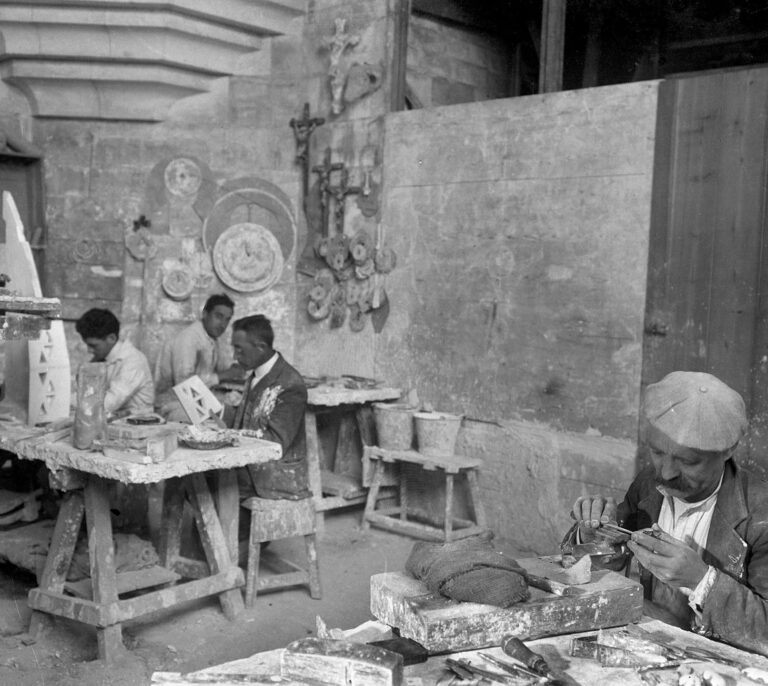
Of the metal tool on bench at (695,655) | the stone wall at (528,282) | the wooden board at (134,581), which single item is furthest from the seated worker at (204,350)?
the metal tool on bench at (695,655)

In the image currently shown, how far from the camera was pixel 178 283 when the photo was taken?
7500 millimetres

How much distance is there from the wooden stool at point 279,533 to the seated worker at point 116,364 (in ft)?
A: 3.94

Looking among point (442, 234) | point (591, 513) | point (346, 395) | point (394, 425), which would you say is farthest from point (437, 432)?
point (591, 513)

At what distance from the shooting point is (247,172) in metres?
7.71

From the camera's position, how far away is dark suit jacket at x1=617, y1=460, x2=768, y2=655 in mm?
2557

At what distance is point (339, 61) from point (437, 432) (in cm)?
304

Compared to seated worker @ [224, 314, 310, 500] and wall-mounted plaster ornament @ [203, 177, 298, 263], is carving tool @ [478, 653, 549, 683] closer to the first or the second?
seated worker @ [224, 314, 310, 500]

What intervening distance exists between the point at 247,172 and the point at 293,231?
60 centimetres

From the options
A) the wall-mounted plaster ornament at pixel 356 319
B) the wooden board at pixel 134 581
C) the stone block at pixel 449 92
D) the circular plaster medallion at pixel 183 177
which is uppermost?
the stone block at pixel 449 92

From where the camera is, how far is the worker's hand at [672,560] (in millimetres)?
2561

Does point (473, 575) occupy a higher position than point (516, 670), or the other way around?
point (473, 575)

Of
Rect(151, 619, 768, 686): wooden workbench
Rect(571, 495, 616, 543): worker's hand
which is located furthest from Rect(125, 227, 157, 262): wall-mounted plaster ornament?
Rect(151, 619, 768, 686): wooden workbench

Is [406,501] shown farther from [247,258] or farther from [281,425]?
[247,258]

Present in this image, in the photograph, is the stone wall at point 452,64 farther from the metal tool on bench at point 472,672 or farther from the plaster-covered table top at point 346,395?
the metal tool on bench at point 472,672
